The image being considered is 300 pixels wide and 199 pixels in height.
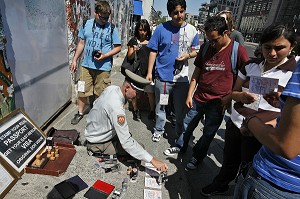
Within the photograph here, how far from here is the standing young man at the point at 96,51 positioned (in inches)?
135

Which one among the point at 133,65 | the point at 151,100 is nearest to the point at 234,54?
the point at 133,65

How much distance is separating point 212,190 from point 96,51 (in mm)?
2625

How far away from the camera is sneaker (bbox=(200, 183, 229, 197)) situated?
241 cm

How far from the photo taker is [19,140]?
216 cm

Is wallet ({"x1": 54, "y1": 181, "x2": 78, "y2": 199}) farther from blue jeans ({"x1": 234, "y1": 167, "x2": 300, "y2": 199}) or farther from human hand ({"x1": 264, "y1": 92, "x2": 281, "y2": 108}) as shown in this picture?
human hand ({"x1": 264, "y1": 92, "x2": 281, "y2": 108})

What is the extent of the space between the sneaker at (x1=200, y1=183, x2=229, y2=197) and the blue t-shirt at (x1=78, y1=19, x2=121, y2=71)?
242 centimetres

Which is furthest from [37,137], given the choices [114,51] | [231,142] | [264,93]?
[264,93]

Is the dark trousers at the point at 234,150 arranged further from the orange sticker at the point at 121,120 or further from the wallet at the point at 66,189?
the wallet at the point at 66,189

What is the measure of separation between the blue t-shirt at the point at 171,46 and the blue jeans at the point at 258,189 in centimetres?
190

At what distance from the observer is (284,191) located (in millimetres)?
1023

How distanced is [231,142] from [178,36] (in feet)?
5.07

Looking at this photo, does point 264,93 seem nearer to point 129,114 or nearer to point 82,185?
point 82,185

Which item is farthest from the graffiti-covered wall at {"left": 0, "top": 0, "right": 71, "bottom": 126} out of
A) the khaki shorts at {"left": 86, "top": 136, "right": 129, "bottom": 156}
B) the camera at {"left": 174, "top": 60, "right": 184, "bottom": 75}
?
the camera at {"left": 174, "top": 60, "right": 184, "bottom": 75}

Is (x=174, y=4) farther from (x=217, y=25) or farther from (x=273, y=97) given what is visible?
(x=273, y=97)
